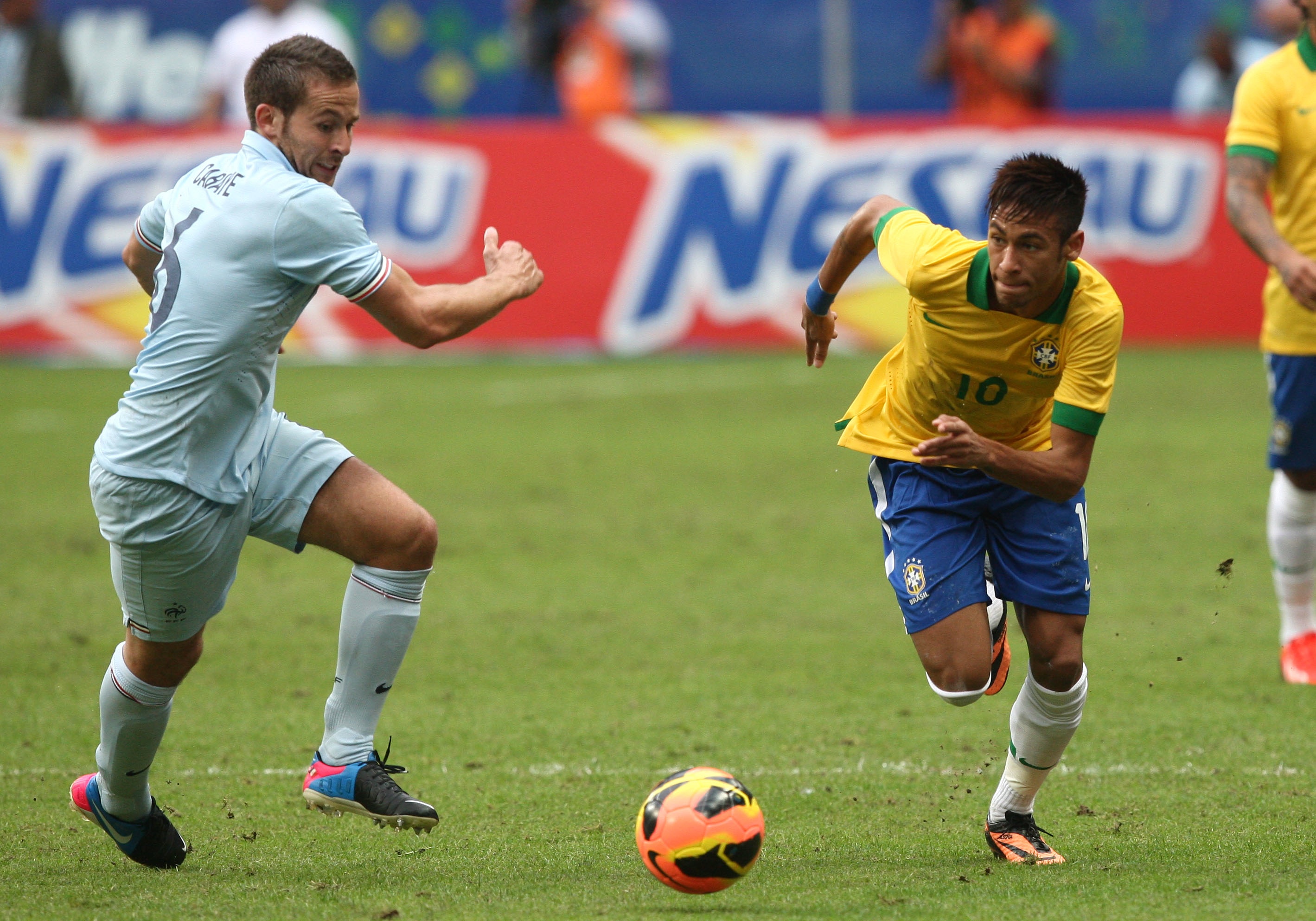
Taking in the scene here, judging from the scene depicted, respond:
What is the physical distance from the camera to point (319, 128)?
435cm

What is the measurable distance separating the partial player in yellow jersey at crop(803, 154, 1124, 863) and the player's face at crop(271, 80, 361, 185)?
1.52m

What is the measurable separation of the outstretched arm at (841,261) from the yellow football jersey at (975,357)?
0.17 ft

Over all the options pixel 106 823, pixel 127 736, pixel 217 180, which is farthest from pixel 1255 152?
pixel 106 823

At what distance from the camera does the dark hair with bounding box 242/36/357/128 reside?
430cm

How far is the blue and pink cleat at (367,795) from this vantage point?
448 cm

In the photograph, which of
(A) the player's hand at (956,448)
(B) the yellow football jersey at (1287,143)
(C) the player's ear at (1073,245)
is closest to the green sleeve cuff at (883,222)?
(C) the player's ear at (1073,245)

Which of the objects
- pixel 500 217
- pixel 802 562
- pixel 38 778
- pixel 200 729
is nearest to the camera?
pixel 38 778

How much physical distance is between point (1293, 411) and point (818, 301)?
2.26 meters

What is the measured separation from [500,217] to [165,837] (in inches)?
452

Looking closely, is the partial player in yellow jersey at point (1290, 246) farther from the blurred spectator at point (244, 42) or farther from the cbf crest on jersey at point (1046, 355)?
the blurred spectator at point (244, 42)

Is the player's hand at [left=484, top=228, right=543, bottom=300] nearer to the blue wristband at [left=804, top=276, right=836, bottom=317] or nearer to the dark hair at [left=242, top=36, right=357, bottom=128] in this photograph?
the dark hair at [left=242, top=36, right=357, bottom=128]

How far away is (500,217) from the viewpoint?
1556 centimetres

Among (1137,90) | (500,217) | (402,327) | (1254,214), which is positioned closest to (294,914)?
(402,327)

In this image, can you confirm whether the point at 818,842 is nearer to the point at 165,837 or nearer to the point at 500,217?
the point at 165,837
